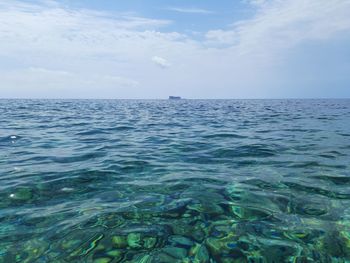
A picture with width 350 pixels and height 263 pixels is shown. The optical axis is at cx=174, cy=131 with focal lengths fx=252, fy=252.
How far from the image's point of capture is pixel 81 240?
3.46m

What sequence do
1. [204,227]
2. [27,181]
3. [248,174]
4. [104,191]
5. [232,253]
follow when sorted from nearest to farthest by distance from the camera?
[232,253] → [204,227] → [104,191] → [27,181] → [248,174]

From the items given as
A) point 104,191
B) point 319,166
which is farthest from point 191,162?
point 319,166

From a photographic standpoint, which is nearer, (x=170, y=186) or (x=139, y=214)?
(x=139, y=214)

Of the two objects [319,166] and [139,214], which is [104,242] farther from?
[319,166]

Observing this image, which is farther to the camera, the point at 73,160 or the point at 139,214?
the point at 73,160

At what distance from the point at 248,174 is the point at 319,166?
2.15 metres

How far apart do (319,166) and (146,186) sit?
4.76 meters

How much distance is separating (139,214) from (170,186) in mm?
1409

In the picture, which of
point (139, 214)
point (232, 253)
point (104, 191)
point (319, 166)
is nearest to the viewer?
point (232, 253)

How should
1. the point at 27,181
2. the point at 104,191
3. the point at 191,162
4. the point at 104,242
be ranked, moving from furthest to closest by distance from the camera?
1. the point at 191,162
2. the point at 27,181
3. the point at 104,191
4. the point at 104,242

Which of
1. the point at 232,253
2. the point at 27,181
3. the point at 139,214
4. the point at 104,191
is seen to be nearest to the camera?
the point at 232,253

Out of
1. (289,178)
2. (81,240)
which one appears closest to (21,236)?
(81,240)

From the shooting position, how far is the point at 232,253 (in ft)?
10.5

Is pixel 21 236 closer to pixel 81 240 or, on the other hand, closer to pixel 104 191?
pixel 81 240
